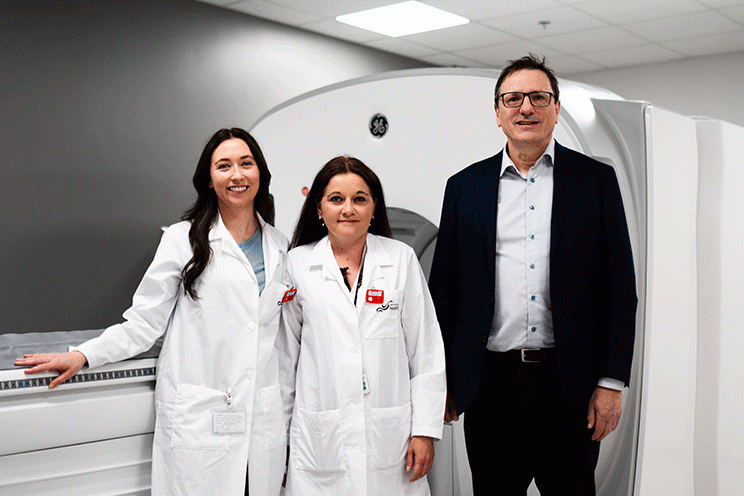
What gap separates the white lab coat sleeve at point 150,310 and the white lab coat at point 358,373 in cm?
23

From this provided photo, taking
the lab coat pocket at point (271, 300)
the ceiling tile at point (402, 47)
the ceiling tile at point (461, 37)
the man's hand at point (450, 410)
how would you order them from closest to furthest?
the lab coat pocket at point (271, 300), the man's hand at point (450, 410), the ceiling tile at point (461, 37), the ceiling tile at point (402, 47)

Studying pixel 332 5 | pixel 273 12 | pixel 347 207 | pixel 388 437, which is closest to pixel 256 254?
pixel 347 207

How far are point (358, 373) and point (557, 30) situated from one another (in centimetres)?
405

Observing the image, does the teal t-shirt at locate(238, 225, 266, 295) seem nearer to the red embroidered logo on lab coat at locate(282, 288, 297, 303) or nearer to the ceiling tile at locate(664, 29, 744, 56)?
Answer: the red embroidered logo on lab coat at locate(282, 288, 297, 303)

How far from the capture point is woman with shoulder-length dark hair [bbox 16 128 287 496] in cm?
141

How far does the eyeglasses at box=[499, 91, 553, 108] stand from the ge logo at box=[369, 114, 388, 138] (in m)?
0.73

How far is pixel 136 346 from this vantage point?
1409 mm

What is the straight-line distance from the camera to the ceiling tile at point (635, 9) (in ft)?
14.1

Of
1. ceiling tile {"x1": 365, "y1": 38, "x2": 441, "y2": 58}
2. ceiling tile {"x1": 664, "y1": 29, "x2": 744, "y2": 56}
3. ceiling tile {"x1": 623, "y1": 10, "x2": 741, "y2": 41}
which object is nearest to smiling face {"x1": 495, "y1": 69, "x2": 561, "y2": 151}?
ceiling tile {"x1": 623, "y1": 10, "x2": 741, "y2": 41}

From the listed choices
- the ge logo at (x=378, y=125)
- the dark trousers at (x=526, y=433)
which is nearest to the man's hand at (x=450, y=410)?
the dark trousers at (x=526, y=433)

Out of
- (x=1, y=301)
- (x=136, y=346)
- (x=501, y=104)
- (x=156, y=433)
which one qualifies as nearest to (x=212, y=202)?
(x=136, y=346)

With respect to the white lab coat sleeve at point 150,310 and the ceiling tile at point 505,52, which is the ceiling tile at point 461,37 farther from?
the white lab coat sleeve at point 150,310

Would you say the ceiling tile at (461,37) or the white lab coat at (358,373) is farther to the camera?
the ceiling tile at (461,37)

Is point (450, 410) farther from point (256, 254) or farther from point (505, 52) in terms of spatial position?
point (505, 52)
